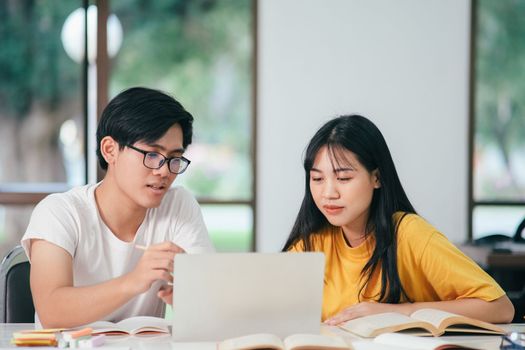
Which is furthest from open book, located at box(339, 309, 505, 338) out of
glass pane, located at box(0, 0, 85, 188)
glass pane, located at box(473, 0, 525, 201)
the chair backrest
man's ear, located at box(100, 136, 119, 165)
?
glass pane, located at box(0, 0, 85, 188)

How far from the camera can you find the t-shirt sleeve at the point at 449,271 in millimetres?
2021

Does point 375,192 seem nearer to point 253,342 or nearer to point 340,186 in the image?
point 340,186

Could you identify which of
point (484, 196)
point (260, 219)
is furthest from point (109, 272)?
point (484, 196)

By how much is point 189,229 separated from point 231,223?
7.89 feet

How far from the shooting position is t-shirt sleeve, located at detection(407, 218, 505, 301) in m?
2.02

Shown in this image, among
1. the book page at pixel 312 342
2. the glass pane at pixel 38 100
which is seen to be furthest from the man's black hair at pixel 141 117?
the glass pane at pixel 38 100

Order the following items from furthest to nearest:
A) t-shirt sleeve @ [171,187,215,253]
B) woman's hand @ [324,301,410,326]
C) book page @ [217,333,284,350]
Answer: t-shirt sleeve @ [171,187,215,253], woman's hand @ [324,301,410,326], book page @ [217,333,284,350]

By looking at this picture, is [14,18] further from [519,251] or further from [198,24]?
[519,251]

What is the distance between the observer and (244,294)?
1.66 metres

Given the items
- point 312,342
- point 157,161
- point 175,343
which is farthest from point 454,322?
point 157,161

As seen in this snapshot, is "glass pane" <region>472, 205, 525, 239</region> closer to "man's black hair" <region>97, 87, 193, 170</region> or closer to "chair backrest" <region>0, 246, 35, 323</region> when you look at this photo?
"man's black hair" <region>97, 87, 193, 170</region>

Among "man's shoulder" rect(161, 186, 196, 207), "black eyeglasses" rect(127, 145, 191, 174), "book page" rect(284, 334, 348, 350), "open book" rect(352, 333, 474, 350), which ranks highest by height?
"black eyeglasses" rect(127, 145, 191, 174)

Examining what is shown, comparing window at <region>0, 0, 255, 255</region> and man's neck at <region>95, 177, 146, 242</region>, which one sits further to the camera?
window at <region>0, 0, 255, 255</region>

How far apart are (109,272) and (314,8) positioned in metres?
2.74
